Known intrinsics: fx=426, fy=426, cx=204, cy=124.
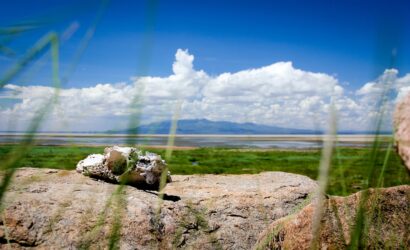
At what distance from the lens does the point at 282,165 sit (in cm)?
4003

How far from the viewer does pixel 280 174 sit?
8.70 m

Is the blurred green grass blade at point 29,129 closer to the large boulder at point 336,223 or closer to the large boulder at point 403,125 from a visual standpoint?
the large boulder at point 336,223

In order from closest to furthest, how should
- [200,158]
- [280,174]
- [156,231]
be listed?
[156,231] < [280,174] < [200,158]

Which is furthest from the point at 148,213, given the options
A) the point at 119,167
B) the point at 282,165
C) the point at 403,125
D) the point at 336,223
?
the point at 282,165

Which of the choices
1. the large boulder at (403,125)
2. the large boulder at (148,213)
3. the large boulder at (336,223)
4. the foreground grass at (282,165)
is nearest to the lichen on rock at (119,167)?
the large boulder at (148,213)

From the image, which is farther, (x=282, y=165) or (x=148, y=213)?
(x=282, y=165)

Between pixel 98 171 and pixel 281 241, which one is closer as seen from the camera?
pixel 281 241

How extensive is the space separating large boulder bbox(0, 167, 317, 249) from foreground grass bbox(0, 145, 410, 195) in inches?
18.4

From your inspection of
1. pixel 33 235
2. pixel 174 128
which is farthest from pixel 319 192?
pixel 33 235

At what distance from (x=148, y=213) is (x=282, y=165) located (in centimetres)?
3594

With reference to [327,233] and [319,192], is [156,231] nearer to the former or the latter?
[327,233]

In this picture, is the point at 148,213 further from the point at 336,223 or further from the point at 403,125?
the point at 403,125

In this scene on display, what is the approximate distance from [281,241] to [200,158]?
45.6 meters

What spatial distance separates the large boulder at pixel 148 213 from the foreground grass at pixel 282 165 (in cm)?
47
